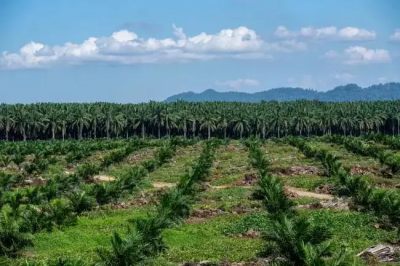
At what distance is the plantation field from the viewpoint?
20.9 m

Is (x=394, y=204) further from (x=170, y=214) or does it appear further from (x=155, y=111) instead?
(x=155, y=111)

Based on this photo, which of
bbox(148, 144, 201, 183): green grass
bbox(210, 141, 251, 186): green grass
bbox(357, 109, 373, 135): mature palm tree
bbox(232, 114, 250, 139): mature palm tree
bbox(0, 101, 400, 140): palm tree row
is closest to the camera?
bbox(210, 141, 251, 186): green grass

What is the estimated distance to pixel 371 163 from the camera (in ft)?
167

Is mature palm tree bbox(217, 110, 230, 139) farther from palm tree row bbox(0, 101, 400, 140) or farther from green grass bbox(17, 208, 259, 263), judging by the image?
green grass bbox(17, 208, 259, 263)

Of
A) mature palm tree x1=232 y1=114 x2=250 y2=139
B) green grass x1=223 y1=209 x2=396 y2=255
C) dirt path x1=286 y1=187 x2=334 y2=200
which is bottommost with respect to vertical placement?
mature palm tree x1=232 y1=114 x2=250 y2=139

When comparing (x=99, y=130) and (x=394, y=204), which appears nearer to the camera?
(x=394, y=204)

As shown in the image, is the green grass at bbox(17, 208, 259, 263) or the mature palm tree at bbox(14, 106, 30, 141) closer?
the green grass at bbox(17, 208, 259, 263)

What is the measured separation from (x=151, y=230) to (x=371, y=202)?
445 inches

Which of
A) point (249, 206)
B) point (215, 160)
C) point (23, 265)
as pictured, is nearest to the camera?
point (23, 265)

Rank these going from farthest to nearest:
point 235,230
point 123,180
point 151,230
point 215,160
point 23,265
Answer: point 215,160 < point 123,180 < point 235,230 < point 151,230 < point 23,265

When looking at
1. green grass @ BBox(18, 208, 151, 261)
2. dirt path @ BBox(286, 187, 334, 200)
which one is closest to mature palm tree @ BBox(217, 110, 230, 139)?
Answer: dirt path @ BBox(286, 187, 334, 200)

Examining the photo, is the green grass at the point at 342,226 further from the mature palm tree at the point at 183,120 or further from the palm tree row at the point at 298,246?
the mature palm tree at the point at 183,120

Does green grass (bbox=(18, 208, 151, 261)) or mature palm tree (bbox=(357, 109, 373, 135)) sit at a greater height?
green grass (bbox=(18, 208, 151, 261))

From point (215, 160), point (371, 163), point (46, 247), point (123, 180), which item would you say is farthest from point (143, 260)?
point (215, 160)
